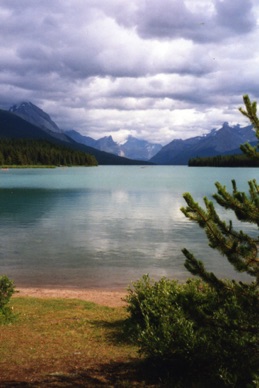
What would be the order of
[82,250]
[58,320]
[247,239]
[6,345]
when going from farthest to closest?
[82,250] → [58,320] → [6,345] → [247,239]

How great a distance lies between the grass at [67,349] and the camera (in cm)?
1084

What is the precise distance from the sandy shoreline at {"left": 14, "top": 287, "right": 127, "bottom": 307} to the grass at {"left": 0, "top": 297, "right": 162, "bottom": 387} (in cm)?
152

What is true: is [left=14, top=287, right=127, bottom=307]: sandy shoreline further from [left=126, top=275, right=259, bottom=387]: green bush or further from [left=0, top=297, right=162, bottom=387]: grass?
[left=126, top=275, right=259, bottom=387]: green bush

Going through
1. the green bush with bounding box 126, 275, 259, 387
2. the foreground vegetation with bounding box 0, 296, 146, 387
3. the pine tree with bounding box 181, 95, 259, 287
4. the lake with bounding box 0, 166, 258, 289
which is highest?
the pine tree with bounding box 181, 95, 259, 287

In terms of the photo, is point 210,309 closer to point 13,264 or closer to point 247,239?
point 247,239

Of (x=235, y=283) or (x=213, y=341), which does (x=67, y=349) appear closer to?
(x=213, y=341)

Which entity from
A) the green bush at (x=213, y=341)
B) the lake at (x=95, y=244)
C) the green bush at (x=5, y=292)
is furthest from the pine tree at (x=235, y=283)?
the lake at (x=95, y=244)

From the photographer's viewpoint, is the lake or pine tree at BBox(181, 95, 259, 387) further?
the lake

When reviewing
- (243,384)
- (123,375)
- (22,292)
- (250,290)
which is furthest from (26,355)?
(22,292)

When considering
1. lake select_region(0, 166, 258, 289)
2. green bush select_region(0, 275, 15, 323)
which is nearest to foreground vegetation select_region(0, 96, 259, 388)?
green bush select_region(0, 275, 15, 323)

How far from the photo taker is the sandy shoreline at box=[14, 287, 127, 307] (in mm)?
23188

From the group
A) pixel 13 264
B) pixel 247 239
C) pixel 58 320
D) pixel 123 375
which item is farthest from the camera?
pixel 13 264

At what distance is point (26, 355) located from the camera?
1345 centimetres

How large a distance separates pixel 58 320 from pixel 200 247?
2737cm
